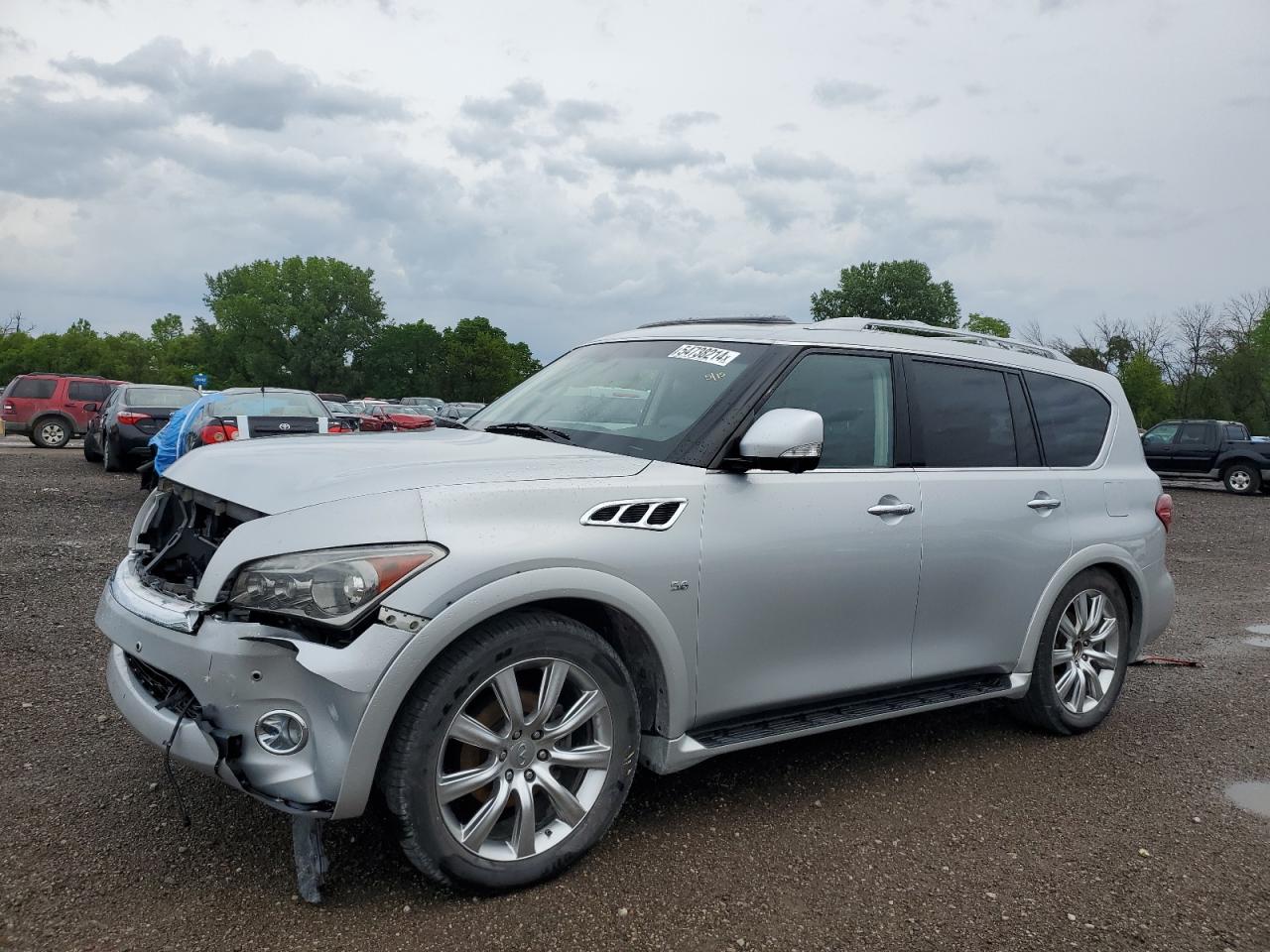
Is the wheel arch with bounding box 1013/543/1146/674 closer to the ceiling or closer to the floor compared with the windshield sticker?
closer to the floor

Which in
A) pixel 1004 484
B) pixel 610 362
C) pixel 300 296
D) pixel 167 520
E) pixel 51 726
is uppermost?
pixel 300 296

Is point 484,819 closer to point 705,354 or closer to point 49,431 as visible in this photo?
point 705,354

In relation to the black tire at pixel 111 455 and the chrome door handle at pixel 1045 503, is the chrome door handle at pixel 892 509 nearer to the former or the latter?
the chrome door handle at pixel 1045 503

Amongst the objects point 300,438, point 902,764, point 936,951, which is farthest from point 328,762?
point 902,764

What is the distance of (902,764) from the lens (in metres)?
4.23

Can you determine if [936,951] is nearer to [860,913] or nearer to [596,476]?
[860,913]

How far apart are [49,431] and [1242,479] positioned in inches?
1135

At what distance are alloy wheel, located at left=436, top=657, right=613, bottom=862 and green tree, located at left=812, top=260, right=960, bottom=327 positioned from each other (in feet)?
244

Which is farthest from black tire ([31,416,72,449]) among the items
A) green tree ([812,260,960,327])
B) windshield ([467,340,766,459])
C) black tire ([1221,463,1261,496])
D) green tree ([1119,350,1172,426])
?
green tree ([812,260,960,327])

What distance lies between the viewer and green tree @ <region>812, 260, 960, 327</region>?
7600 cm

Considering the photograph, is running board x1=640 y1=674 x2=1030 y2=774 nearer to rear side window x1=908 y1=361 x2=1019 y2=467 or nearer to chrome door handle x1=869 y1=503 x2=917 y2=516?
chrome door handle x1=869 y1=503 x2=917 y2=516

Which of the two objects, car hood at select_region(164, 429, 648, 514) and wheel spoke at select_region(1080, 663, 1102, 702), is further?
wheel spoke at select_region(1080, 663, 1102, 702)

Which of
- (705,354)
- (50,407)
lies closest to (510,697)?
(705,354)

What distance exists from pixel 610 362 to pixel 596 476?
A: 120cm
